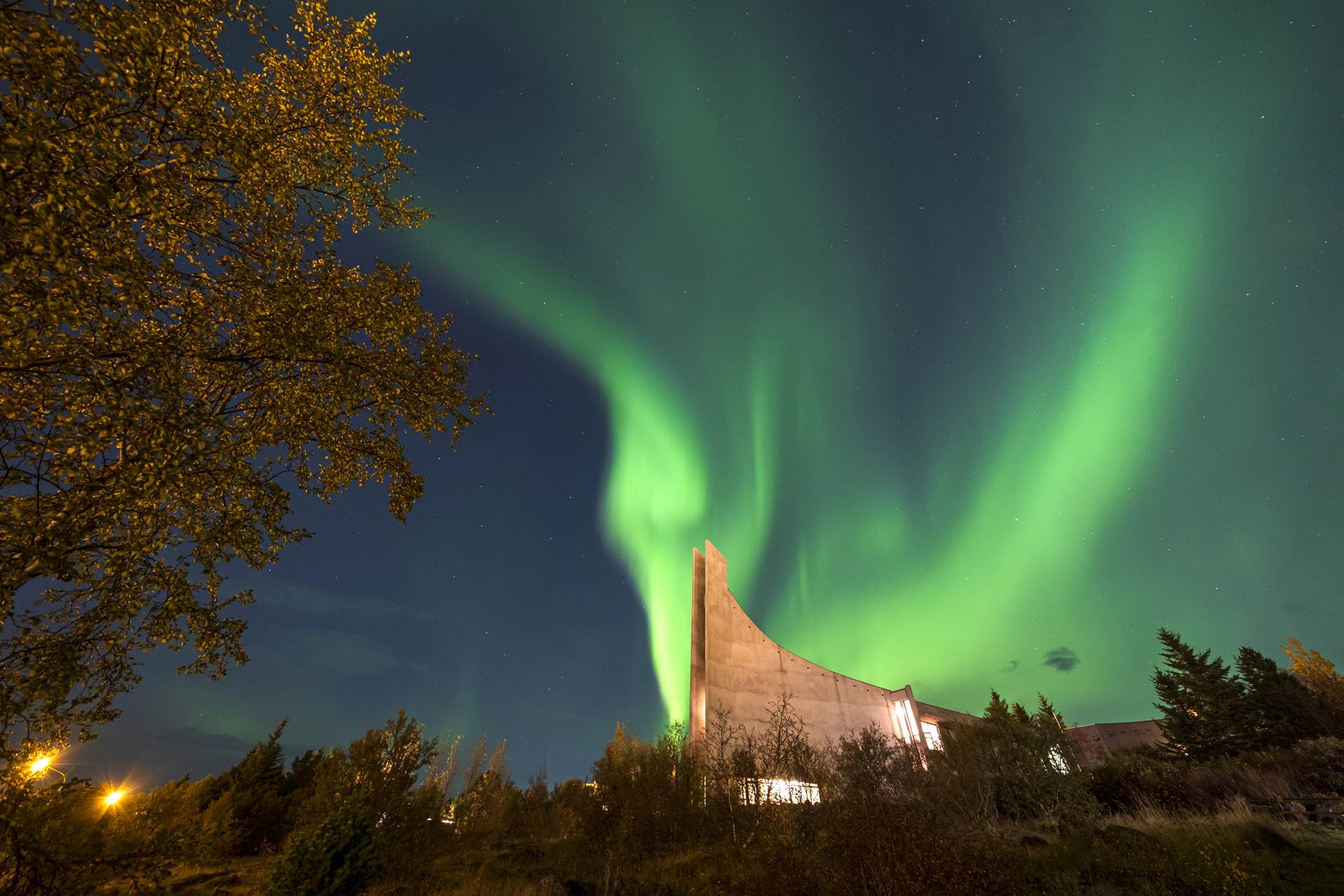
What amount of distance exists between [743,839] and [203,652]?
2203 cm

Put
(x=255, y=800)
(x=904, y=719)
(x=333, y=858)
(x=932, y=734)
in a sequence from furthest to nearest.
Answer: (x=932, y=734) → (x=904, y=719) → (x=255, y=800) → (x=333, y=858)

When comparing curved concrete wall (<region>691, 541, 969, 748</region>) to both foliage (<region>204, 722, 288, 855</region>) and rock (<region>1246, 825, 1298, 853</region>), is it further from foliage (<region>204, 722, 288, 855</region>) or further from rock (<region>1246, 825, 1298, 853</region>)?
rock (<region>1246, 825, 1298, 853</region>)

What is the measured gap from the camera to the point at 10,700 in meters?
5.42

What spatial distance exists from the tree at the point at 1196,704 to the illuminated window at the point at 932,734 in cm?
2062

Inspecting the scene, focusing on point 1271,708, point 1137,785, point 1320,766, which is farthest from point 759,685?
point 1271,708

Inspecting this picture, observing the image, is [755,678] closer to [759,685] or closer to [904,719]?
[759,685]

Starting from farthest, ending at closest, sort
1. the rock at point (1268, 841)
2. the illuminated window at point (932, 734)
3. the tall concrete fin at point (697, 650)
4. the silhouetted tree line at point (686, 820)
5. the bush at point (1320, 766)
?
1. the illuminated window at point (932, 734)
2. the tall concrete fin at point (697, 650)
3. the bush at point (1320, 766)
4. the rock at point (1268, 841)
5. the silhouetted tree line at point (686, 820)

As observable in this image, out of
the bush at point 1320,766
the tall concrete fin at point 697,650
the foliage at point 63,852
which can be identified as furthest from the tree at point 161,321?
the bush at point 1320,766

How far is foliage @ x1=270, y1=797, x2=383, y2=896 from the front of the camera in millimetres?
11609

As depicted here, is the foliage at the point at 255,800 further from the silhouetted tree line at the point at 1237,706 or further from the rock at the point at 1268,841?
the silhouetted tree line at the point at 1237,706

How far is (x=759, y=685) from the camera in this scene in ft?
135

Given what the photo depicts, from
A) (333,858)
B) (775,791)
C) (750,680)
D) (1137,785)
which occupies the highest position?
(750,680)

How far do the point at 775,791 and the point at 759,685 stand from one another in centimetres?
1408

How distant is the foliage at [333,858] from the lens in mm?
11609
